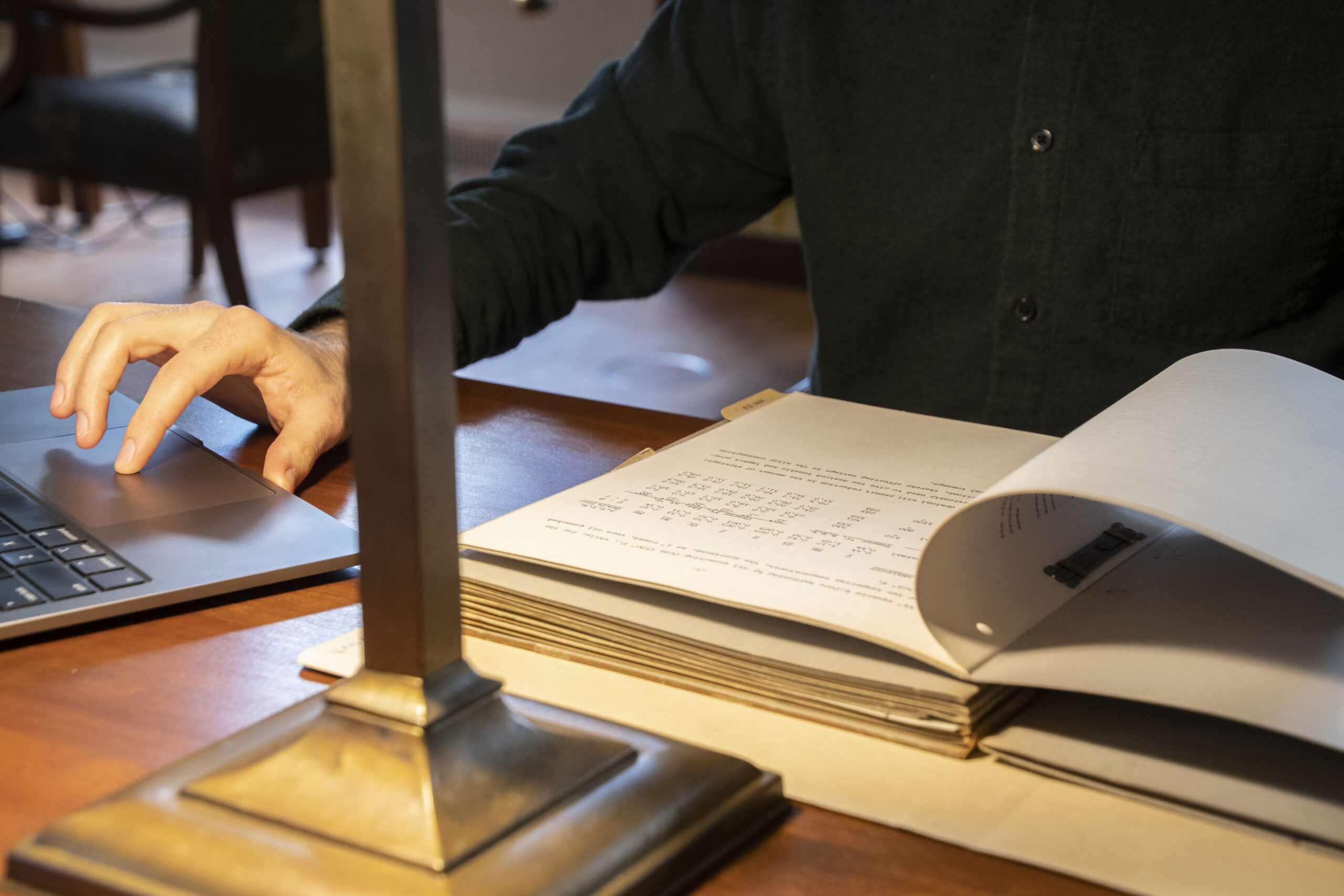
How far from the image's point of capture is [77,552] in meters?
0.48

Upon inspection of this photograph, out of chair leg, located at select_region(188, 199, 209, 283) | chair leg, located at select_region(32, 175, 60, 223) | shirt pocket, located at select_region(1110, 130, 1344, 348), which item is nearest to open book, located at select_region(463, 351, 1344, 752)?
shirt pocket, located at select_region(1110, 130, 1344, 348)

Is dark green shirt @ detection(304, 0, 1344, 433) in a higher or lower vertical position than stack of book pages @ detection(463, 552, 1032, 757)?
higher

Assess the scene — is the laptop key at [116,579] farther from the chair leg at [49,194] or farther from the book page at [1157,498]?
the chair leg at [49,194]

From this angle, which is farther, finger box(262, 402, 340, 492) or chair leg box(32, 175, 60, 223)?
chair leg box(32, 175, 60, 223)

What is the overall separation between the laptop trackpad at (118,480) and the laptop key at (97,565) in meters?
0.04

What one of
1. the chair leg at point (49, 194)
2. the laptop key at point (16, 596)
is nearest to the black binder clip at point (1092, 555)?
the laptop key at point (16, 596)

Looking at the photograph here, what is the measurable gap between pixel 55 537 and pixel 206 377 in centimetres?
12

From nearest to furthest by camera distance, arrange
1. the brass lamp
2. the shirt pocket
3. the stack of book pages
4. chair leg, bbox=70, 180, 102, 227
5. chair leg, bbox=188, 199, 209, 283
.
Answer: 1. the brass lamp
2. the stack of book pages
3. the shirt pocket
4. chair leg, bbox=188, 199, 209, 283
5. chair leg, bbox=70, 180, 102, 227

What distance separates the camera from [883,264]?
1.03 metres

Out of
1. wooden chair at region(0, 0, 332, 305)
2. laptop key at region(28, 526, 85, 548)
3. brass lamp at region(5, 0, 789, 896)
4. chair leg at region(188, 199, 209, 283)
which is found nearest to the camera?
brass lamp at region(5, 0, 789, 896)

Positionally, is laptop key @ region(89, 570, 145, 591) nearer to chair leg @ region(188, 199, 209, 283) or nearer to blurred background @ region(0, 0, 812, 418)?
blurred background @ region(0, 0, 812, 418)

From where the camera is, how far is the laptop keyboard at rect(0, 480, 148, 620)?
451mm

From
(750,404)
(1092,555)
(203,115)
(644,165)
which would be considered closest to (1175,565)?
(1092,555)

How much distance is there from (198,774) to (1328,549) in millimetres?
333
